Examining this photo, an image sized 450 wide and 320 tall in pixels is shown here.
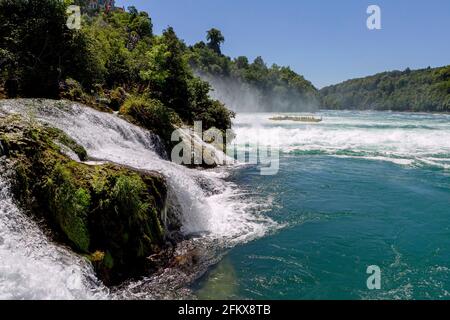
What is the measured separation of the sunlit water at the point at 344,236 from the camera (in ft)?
28.3

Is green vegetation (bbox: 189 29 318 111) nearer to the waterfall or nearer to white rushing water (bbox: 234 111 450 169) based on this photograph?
white rushing water (bbox: 234 111 450 169)

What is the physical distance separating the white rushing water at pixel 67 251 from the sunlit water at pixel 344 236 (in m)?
1.24

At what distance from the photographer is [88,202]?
8062 millimetres

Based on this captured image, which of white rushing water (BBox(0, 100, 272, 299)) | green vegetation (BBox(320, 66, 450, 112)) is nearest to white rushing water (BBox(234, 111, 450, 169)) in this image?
white rushing water (BBox(0, 100, 272, 299))

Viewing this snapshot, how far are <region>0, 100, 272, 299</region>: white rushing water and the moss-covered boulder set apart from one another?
1.48 feet

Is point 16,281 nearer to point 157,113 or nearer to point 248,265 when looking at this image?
point 248,265

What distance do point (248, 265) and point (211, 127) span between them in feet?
60.1

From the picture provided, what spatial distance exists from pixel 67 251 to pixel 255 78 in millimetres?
122953

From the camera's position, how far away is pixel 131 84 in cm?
2598

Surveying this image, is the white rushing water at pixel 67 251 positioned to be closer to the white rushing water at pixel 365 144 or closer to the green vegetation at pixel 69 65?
the green vegetation at pixel 69 65
